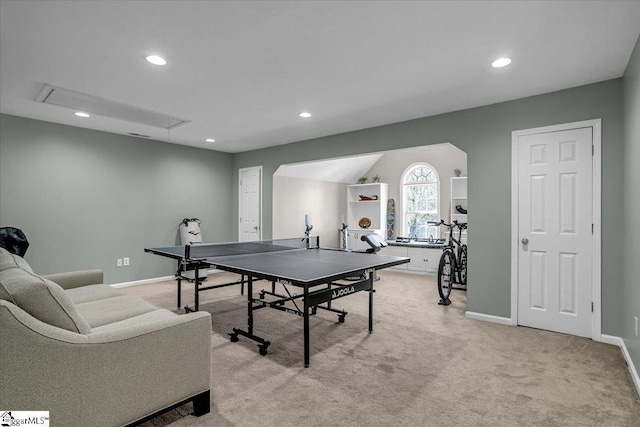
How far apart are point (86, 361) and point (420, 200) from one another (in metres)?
7.00

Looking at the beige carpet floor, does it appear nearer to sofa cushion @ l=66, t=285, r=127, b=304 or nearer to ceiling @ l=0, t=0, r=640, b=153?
sofa cushion @ l=66, t=285, r=127, b=304

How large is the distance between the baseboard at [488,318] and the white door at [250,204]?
13.0 ft

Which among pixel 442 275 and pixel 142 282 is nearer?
pixel 442 275

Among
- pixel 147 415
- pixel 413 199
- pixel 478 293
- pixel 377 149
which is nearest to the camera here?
pixel 147 415

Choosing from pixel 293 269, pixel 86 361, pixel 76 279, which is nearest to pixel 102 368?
pixel 86 361

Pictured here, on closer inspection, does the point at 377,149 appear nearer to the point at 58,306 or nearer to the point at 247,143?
the point at 247,143

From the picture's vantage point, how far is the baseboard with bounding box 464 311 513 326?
11.9ft

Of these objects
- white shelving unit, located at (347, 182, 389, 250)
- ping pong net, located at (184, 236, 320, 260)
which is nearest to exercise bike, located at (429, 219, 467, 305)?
ping pong net, located at (184, 236, 320, 260)

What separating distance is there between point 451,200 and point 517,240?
10.9ft

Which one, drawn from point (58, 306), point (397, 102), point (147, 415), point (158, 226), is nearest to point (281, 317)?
point (147, 415)

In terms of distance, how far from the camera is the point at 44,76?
3.07 meters

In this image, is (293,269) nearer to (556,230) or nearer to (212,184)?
(556,230)

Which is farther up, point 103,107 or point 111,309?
point 103,107

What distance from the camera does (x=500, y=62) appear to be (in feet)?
9.02
